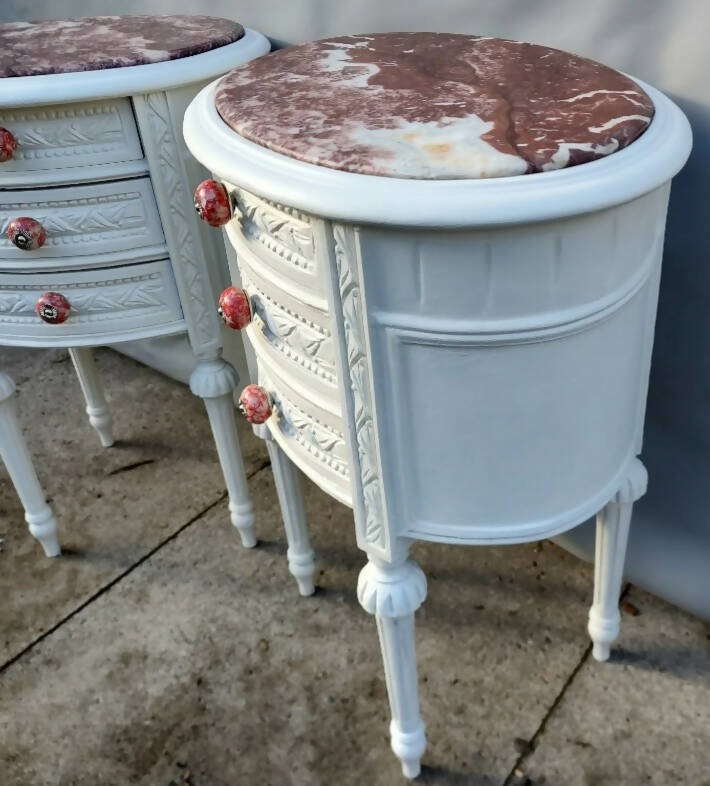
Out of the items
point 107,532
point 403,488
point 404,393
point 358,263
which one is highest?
point 358,263

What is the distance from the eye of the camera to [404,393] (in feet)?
2.26

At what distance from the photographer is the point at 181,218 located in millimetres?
979

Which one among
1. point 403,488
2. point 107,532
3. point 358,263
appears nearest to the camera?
point 358,263

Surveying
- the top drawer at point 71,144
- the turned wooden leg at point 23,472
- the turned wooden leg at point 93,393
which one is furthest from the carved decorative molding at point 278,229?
the turned wooden leg at point 93,393

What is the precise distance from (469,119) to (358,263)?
16 cm

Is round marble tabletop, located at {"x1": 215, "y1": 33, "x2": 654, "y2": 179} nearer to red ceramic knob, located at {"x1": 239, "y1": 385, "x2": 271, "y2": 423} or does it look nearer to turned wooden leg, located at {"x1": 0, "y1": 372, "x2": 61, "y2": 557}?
red ceramic knob, located at {"x1": 239, "y1": 385, "x2": 271, "y2": 423}

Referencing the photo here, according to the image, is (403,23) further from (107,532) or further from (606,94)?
(107,532)

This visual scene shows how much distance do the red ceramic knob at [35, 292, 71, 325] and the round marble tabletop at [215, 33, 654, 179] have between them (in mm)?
354

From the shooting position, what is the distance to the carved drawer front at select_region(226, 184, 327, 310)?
0.67m

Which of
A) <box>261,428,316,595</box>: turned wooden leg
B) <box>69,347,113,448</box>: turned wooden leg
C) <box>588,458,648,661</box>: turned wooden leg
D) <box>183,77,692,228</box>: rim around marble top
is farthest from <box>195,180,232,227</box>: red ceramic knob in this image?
<box>69,347,113,448</box>: turned wooden leg

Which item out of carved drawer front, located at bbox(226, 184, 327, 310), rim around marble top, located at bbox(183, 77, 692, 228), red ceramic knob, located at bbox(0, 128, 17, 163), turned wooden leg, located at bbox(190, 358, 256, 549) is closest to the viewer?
rim around marble top, located at bbox(183, 77, 692, 228)

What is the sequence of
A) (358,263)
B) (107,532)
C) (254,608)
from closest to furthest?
1. (358,263)
2. (254,608)
3. (107,532)

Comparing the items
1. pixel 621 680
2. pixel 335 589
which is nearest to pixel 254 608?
pixel 335 589

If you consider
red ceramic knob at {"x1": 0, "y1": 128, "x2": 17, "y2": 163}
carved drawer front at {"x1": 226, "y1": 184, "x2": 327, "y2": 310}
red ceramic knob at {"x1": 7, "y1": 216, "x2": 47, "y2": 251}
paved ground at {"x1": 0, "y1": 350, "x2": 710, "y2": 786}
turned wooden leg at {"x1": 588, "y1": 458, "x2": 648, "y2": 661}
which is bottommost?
paved ground at {"x1": 0, "y1": 350, "x2": 710, "y2": 786}
